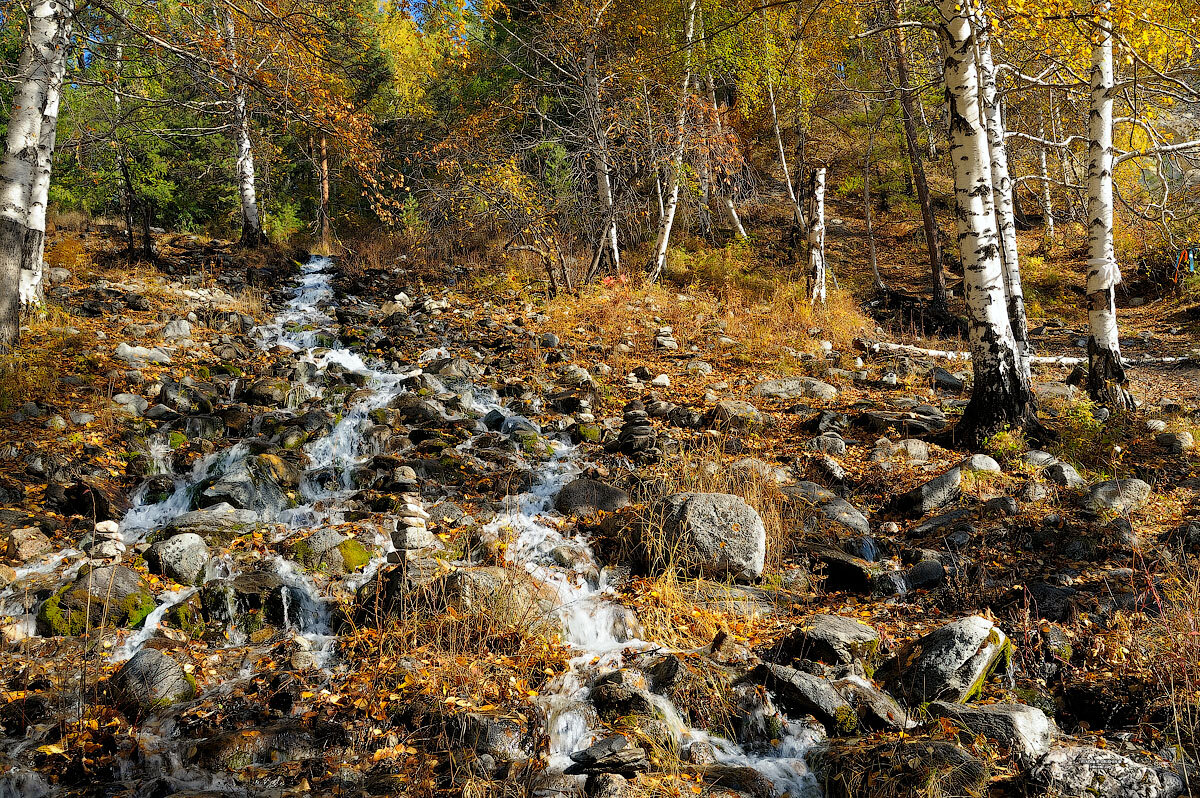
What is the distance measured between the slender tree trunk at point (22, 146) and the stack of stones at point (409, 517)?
5.03m

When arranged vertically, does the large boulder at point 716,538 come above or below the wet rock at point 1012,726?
above

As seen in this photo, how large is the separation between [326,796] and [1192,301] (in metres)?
17.2

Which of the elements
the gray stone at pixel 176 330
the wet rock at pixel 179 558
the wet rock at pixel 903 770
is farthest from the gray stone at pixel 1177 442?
the gray stone at pixel 176 330

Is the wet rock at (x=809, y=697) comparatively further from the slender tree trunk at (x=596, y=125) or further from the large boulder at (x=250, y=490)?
the slender tree trunk at (x=596, y=125)

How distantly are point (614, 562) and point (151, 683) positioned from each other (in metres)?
3.19

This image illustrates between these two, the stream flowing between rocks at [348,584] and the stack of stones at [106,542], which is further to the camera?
the stack of stones at [106,542]

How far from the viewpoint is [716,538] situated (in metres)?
5.26

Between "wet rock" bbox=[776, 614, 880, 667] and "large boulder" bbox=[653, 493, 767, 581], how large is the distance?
793 millimetres

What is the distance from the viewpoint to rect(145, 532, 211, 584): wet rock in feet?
16.0

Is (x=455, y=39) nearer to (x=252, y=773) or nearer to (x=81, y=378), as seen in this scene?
(x=81, y=378)

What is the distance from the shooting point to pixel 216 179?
64.0 feet

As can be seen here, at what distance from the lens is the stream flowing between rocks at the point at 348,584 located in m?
3.48

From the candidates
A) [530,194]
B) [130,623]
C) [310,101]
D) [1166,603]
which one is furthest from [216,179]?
[1166,603]

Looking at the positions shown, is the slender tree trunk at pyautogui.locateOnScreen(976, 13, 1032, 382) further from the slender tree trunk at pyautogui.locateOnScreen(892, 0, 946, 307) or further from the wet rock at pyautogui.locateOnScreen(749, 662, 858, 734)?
the wet rock at pyautogui.locateOnScreen(749, 662, 858, 734)
